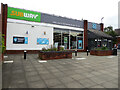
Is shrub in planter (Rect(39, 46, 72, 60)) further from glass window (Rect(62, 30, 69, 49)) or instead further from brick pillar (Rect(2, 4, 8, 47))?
glass window (Rect(62, 30, 69, 49))

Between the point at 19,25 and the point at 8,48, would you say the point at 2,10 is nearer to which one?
the point at 19,25

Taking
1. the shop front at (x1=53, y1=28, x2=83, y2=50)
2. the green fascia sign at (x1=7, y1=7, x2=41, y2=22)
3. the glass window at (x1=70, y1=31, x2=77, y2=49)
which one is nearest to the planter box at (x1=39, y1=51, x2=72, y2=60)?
the shop front at (x1=53, y1=28, x2=83, y2=50)

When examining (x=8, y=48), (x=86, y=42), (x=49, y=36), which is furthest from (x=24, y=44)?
(x=86, y=42)

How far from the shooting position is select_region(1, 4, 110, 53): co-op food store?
43.0 feet

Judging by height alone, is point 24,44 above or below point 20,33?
below

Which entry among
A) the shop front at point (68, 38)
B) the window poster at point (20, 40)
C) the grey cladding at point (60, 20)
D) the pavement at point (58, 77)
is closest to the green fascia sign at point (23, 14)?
the grey cladding at point (60, 20)

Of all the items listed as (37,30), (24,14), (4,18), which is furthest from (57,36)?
(4,18)

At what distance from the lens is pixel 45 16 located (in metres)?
15.8

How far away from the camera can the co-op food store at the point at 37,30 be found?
43.0 ft

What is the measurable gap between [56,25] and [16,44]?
7886 mm

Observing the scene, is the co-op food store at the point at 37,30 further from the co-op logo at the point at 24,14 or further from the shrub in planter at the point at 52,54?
the shrub in planter at the point at 52,54

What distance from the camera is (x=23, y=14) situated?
45.9 ft

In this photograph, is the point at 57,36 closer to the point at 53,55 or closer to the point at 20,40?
the point at 20,40

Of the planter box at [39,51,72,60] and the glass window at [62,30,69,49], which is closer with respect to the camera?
the planter box at [39,51,72,60]
